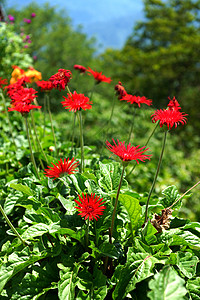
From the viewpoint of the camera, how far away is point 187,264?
112 cm

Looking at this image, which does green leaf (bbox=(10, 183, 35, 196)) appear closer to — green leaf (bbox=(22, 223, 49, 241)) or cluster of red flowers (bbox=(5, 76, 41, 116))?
green leaf (bbox=(22, 223, 49, 241))

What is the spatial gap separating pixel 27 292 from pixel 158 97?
11579mm

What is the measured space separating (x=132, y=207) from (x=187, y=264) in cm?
33

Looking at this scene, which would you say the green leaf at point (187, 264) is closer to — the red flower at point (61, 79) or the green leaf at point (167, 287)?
the green leaf at point (167, 287)

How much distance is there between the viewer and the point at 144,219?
4.35 ft

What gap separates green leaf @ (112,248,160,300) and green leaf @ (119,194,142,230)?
0.64 feet

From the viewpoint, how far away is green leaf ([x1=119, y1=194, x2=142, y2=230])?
1211mm

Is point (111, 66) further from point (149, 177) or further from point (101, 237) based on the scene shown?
point (101, 237)

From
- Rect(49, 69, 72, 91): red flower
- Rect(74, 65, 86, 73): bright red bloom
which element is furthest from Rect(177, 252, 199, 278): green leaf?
Rect(74, 65, 86, 73): bright red bloom

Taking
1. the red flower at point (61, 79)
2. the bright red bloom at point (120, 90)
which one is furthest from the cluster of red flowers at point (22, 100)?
the bright red bloom at point (120, 90)

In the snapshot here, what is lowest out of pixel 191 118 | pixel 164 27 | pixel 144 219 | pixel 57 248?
pixel 57 248

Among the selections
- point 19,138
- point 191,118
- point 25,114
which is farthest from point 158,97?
point 25,114

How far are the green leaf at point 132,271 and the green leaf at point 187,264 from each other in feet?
0.39

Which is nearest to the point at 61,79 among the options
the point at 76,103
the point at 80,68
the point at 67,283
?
the point at 76,103
